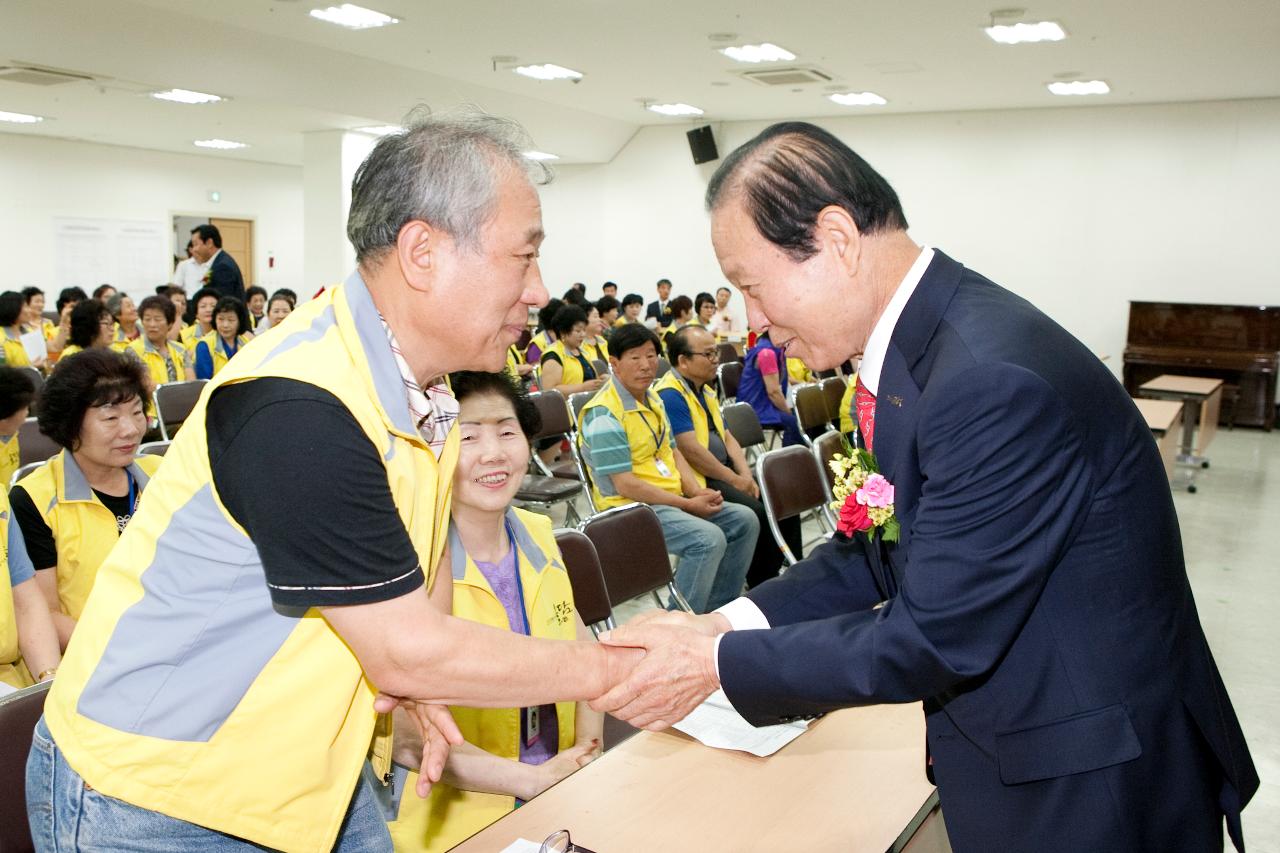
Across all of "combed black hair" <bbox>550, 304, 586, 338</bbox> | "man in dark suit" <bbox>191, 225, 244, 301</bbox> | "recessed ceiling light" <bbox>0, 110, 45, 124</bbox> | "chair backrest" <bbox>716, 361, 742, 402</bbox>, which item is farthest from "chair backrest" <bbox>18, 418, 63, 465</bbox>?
"recessed ceiling light" <bbox>0, 110, 45, 124</bbox>

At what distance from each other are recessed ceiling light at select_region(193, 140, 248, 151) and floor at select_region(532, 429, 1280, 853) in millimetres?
11840

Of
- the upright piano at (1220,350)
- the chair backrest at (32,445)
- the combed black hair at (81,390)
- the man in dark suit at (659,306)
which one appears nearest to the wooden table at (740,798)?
the combed black hair at (81,390)

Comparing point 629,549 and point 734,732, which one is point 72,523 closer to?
point 629,549

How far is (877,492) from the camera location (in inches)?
63.6

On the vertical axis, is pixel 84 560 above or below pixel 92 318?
below

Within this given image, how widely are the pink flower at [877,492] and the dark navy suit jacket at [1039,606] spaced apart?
0.34ft

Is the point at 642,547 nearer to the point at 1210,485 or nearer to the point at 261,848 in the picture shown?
the point at 261,848

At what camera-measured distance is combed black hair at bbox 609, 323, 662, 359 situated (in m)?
5.20

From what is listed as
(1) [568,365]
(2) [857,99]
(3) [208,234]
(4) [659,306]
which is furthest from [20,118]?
(2) [857,99]

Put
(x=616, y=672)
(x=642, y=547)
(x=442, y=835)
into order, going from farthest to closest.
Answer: (x=642, y=547), (x=442, y=835), (x=616, y=672)

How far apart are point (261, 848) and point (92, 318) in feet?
22.0

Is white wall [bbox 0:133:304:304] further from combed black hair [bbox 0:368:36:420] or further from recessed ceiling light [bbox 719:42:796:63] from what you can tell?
combed black hair [bbox 0:368:36:420]

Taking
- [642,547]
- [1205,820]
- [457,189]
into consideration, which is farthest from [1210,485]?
[457,189]

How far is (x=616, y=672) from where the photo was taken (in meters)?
1.69
